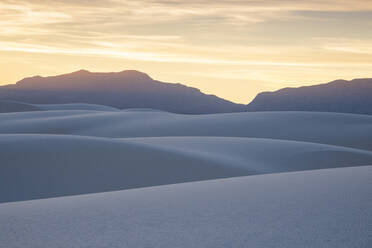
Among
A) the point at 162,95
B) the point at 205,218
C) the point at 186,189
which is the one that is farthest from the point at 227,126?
the point at 162,95

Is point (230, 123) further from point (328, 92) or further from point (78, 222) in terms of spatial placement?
point (328, 92)

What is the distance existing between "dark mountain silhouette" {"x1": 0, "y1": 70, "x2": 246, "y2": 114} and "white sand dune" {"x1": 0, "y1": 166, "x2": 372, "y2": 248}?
121 metres

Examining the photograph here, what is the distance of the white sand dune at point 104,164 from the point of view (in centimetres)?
845

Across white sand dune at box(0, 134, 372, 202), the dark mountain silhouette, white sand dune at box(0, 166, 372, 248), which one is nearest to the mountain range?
the dark mountain silhouette

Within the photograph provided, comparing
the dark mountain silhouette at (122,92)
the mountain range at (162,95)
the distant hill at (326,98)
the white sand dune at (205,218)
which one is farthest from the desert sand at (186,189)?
the dark mountain silhouette at (122,92)

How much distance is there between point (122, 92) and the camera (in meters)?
137

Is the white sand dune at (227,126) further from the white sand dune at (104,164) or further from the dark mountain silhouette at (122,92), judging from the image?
the dark mountain silhouette at (122,92)

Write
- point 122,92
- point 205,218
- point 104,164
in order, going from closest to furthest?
point 205,218 < point 104,164 < point 122,92

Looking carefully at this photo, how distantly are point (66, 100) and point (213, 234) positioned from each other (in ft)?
411

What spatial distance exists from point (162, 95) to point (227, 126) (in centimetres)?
11535

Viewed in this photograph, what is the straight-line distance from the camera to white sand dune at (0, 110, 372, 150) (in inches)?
805

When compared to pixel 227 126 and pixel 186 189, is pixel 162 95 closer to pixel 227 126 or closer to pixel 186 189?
pixel 227 126

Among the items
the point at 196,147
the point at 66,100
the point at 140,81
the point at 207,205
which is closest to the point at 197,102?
the point at 140,81

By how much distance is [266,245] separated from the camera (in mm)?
2518
